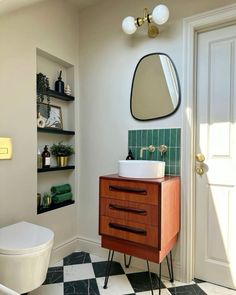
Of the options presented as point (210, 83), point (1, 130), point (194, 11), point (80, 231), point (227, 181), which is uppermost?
point (194, 11)

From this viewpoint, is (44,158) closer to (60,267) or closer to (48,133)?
(48,133)

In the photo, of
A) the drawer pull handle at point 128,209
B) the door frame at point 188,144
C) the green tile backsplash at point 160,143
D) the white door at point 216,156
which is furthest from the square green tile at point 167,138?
the drawer pull handle at point 128,209

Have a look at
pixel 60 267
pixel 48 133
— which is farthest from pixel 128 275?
pixel 48 133

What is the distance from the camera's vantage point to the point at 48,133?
86.3 inches

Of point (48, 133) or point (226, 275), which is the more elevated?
point (48, 133)

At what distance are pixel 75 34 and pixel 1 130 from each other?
4.23 ft

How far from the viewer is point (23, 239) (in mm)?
1419

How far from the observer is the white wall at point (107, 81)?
1.89 metres

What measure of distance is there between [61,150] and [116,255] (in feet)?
3.66

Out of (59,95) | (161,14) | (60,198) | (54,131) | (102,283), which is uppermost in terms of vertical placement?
(161,14)

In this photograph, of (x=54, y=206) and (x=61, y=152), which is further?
(x=61, y=152)

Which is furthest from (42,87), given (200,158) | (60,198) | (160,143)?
(200,158)

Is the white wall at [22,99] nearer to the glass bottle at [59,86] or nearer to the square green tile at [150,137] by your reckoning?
the glass bottle at [59,86]

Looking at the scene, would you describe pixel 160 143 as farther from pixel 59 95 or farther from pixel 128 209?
pixel 59 95
